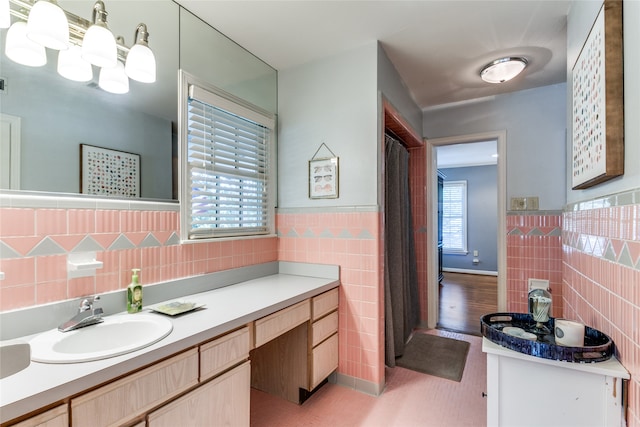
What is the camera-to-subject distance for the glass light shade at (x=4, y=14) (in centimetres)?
104

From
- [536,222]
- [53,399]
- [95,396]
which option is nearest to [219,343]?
[95,396]

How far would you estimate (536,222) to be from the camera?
2.72 metres

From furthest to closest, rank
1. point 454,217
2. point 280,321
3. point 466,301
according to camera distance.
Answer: point 454,217 < point 466,301 < point 280,321

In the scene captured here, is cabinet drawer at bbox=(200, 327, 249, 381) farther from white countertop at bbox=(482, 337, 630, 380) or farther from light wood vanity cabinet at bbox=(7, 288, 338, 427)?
white countertop at bbox=(482, 337, 630, 380)

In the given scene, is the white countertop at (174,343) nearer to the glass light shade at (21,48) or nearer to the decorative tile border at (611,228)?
the glass light shade at (21,48)

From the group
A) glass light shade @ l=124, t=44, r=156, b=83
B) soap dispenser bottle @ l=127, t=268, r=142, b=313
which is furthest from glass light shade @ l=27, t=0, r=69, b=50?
soap dispenser bottle @ l=127, t=268, r=142, b=313

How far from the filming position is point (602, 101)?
3.52 feet

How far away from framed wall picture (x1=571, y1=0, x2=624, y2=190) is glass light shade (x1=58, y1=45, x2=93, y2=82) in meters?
2.02

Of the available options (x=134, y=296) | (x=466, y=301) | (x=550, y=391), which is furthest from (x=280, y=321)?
(x=466, y=301)

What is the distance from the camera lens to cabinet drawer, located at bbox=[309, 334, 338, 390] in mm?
1886

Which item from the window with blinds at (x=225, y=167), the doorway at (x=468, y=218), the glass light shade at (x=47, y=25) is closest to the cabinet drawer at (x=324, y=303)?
the window with blinds at (x=225, y=167)

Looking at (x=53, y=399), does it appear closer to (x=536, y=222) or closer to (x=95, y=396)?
(x=95, y=396)

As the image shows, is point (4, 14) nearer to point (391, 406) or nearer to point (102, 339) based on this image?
point (102, 339)

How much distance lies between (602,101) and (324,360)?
194 centimetres
